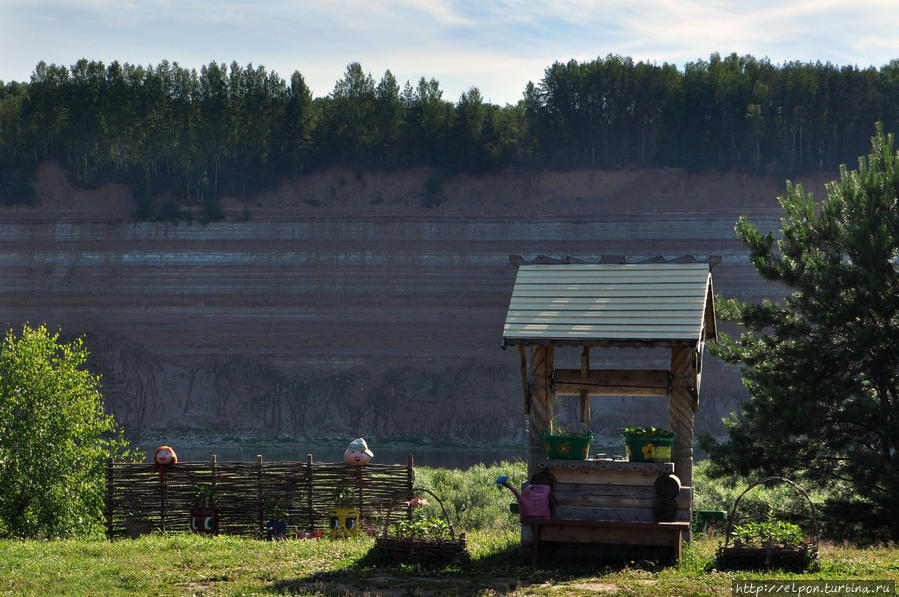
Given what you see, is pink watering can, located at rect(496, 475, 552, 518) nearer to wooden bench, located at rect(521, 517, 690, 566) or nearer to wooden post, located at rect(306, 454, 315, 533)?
wooden bench, located at rect(521, 517, 690, 566)

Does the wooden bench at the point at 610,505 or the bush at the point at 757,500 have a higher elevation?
the wooden bench at the point at 610,505

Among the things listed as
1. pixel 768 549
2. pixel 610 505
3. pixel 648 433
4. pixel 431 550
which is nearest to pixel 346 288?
pixel 648 433

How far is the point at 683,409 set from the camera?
13430 millimetres

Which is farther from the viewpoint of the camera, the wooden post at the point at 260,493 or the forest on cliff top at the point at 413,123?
the forest on cliff top at the point at 413,123

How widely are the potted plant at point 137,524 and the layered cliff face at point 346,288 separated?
4547 centimetres

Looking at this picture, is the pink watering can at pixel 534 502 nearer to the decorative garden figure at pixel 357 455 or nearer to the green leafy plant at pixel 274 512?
the decorative garden figure at pixel 357 455

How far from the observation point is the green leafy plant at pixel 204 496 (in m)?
17.8

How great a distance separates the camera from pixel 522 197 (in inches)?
2963

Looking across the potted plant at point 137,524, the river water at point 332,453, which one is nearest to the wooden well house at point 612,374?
the potted plant at point 137,524

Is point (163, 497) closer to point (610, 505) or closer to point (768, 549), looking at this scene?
point (610, 505)

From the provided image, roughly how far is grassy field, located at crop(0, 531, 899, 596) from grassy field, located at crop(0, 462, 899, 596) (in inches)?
0.4

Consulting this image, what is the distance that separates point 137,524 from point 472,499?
7379 millimetres

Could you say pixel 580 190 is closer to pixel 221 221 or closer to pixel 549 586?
pixel 221 221

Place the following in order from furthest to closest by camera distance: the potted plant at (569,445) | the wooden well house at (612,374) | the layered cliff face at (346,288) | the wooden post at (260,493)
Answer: the layered cliff face at (346,288)
the wooden post at (260,493)
the potted plant at (569,445)
the wooden well house at (612,374)
